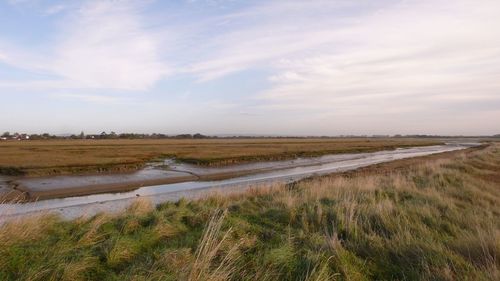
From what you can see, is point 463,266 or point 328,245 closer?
point 463,266

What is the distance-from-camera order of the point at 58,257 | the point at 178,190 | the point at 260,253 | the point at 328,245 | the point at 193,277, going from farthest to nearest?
the point at 178,190, the point at 328,245, the point at 260,253, the point at 58,257, the point at 193,277

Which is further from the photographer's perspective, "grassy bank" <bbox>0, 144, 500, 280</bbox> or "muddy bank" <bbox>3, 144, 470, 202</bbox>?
"muddy bank" <bbox>3, 144, 470, 202</bbox>

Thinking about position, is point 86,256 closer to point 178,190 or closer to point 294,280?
point 294,280

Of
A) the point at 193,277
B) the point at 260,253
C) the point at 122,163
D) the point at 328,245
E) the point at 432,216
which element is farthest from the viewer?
the point at 122,163

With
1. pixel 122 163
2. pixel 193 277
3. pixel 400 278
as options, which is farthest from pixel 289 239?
pixel 122 163

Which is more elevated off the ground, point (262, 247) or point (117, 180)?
point (262, 247)

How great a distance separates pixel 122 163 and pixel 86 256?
33032 mm

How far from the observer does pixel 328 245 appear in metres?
7.14

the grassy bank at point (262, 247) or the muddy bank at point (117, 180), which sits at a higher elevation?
the grassy bank at point (262, 247)

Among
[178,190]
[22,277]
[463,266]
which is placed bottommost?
[178,190]

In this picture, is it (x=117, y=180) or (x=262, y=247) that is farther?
(x=117, y=180)

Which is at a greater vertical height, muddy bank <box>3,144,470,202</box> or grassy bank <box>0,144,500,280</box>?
grassy bank <box>0,144,500,280</box>

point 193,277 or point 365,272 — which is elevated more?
point 193,277

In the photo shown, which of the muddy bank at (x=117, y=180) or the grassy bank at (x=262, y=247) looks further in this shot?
the muddy bank at (x=117, y=180)
